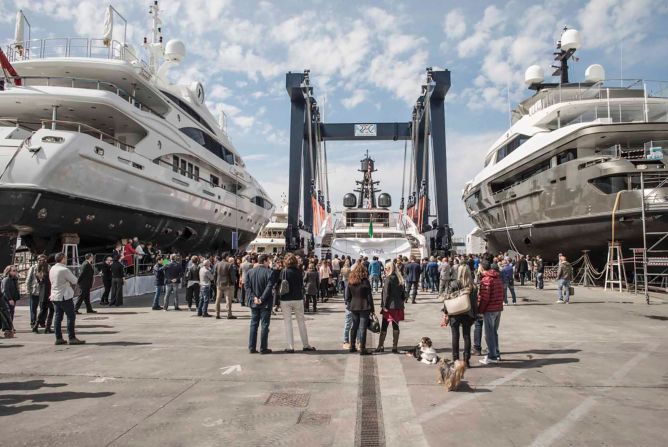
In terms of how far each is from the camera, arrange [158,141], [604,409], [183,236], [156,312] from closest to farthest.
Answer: [604,409]
[156,312]
[158,141]
[183,236]

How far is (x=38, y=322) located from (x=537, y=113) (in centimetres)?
2468

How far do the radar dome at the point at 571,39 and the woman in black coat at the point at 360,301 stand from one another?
95.5 ft

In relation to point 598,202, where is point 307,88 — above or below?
above

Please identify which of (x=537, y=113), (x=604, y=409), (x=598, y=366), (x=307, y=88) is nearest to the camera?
(x=604, y=409)

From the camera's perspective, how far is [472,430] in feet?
12.2

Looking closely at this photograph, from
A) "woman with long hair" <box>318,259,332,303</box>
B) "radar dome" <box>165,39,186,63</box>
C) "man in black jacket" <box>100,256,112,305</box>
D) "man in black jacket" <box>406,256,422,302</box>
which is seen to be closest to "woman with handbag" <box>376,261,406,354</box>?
"man in black jacket" <box>406,256,422,302</box>

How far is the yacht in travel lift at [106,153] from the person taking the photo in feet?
45.3

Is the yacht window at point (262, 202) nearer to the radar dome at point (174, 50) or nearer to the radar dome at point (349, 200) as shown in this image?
the radar dome at point (349, 200)

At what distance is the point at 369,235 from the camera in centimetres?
2831

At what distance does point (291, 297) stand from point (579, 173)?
15.1m

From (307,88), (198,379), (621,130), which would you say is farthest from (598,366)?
(307,88)

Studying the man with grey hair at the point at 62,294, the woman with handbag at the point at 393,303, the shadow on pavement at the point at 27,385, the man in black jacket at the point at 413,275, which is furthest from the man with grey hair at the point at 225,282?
the man in black jacket at the point at 413,275

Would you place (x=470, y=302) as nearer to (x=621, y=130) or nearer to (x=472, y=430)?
(x=472, y=430)

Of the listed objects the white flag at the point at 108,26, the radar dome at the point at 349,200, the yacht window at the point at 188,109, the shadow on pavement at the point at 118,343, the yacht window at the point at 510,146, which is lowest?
the shadow on pavement at the point at 118,343
